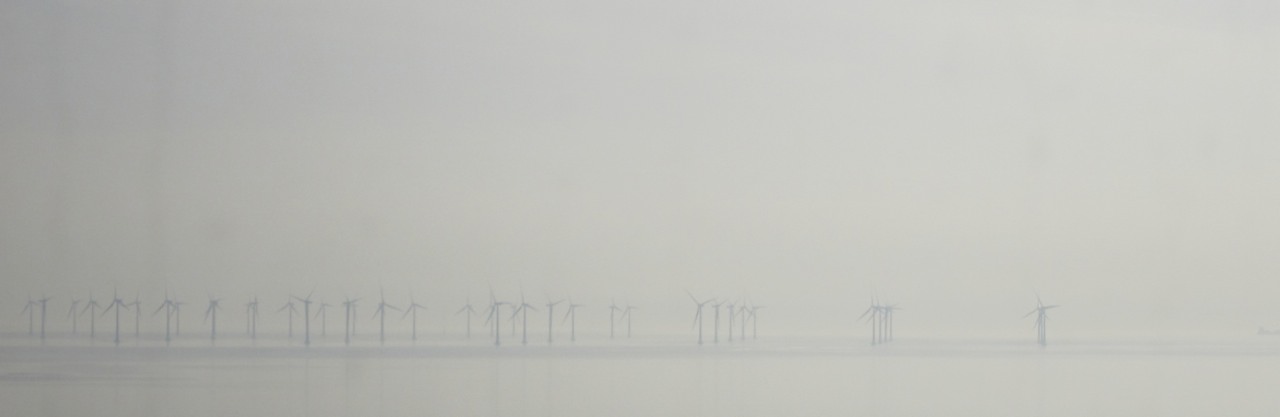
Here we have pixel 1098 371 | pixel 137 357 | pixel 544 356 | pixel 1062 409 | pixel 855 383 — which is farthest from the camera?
pixel 544 356

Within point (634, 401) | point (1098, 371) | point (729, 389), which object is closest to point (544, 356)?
point (1098, 371)

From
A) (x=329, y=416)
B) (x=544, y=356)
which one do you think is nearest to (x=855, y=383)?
(x=329, y=416)

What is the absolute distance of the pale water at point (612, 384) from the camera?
78.9 feet

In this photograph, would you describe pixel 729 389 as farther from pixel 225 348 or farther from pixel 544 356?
pixel 225 348

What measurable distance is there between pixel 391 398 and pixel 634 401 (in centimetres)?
406

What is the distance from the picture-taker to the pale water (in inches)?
947

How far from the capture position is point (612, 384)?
30.5m

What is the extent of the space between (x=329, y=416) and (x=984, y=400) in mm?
11331

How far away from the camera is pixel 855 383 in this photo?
105 ft

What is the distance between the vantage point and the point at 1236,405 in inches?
1042

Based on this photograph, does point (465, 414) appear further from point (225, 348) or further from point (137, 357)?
point (225, 348)

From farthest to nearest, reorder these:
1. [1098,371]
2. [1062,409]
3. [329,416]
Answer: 1. [1098,371]
2. [1062,409]
3. [329,416]

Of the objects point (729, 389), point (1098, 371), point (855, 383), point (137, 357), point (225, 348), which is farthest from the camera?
point (225, 348)

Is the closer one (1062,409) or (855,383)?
(1062,409)
